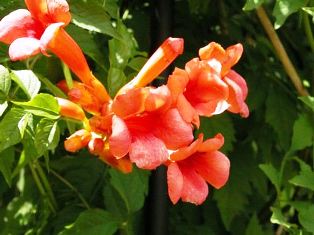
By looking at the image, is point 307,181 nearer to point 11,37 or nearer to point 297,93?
point 297,93

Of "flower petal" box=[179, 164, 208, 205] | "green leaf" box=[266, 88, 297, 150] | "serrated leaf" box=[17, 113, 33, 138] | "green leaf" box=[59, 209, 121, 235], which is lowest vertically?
"green leaf" box=[266, 88, 297, 150]

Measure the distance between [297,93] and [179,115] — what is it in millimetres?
801

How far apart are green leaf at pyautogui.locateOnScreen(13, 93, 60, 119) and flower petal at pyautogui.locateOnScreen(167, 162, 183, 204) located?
0.61 ft

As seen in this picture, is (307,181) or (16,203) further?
(16,203)

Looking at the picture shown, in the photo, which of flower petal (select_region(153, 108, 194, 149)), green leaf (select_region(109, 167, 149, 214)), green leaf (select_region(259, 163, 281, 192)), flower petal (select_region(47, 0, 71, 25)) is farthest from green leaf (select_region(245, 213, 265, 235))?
flower petal (select_region(47, 0, 71, 25))

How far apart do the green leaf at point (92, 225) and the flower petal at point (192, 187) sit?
0.42 m

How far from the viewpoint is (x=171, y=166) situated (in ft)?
3.14

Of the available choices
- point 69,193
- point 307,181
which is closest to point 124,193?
point 69,193

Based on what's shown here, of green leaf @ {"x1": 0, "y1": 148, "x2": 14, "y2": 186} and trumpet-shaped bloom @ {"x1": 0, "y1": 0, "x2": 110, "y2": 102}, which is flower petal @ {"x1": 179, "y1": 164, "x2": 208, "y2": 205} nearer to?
trumpet-shaped bloom @ {"x1": 0, "y1": 0, "x2": 110, "y2": 102}

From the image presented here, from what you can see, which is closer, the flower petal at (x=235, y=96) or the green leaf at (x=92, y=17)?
the flower petal at (x=235, y=96)

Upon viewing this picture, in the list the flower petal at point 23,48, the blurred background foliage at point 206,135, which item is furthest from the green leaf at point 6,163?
the flower petal at point 23,48

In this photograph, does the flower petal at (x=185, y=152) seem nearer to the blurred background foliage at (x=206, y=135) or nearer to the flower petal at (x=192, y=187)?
the flower petal at (x=192, y=187)

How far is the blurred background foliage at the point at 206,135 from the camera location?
127 centimetres

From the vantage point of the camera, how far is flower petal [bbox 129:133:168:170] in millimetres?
899
